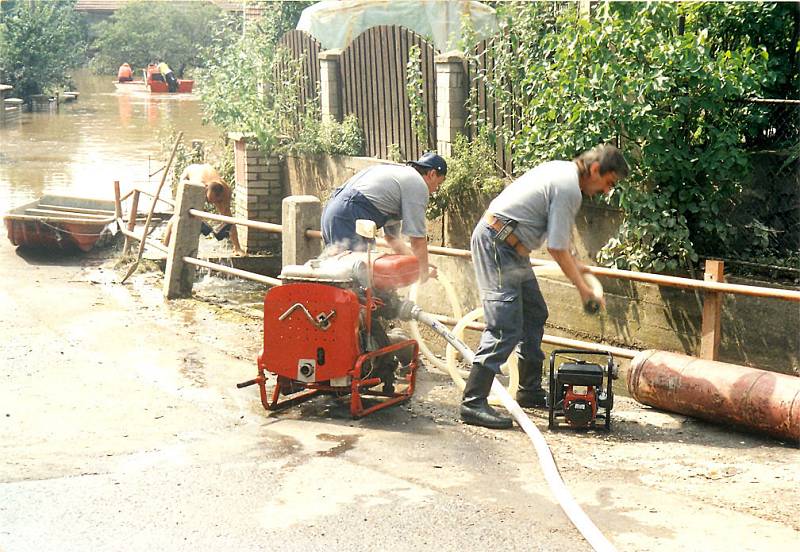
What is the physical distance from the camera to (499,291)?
6141 millimetres

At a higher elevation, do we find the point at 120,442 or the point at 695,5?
the point at 695,5

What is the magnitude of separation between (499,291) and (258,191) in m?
7.79

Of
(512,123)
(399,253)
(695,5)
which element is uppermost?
(695,5)

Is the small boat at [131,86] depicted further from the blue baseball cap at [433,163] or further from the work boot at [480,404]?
the work boot at [480,404]

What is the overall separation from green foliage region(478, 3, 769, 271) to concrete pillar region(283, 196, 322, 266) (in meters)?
2.13

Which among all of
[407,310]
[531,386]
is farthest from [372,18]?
[531,386]

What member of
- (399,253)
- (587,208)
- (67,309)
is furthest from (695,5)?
(67,309)

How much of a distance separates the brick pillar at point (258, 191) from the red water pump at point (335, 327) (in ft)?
22.4

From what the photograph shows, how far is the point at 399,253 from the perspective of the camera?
680 cm

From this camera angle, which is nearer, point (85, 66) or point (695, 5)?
point (695, 5)

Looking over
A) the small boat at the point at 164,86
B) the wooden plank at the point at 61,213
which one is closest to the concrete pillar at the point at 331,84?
the wooden plank at the point at 61,213

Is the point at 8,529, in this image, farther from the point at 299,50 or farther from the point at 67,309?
the point at 299,50

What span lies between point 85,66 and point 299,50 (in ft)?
174

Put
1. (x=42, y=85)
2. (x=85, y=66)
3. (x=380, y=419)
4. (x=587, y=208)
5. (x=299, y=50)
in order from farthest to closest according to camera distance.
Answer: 1. (x=85, y=66)
2. (x=42, y=85)
3. (x=299, y=50)
4. (x=587, y=208)
5. (x=380, y=419)
